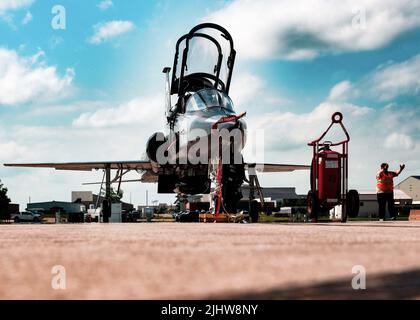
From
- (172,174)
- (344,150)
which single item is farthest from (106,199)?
(344,150)

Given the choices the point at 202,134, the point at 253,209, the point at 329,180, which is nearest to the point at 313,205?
the point at 329,180

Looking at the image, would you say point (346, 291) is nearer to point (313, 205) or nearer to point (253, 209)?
point (313, 205)

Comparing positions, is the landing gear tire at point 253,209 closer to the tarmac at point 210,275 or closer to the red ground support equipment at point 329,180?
the red ground support equipment at point 329,180

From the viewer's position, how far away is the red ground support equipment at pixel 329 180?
12516 mm

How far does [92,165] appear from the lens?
1016 inches

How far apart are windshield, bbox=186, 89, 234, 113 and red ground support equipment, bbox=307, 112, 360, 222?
4.48m

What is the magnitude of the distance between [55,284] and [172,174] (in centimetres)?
1808

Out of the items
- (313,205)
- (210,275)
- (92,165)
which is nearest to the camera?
(210,275)

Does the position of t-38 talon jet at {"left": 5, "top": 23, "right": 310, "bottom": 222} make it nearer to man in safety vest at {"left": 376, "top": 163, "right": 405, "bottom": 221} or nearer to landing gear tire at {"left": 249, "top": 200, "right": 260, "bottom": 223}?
landing gear tire at {"left": 249, "top": 200, "right": 260, "bottom": 223}

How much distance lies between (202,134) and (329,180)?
443cm

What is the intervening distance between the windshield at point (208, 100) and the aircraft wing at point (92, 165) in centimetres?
588
